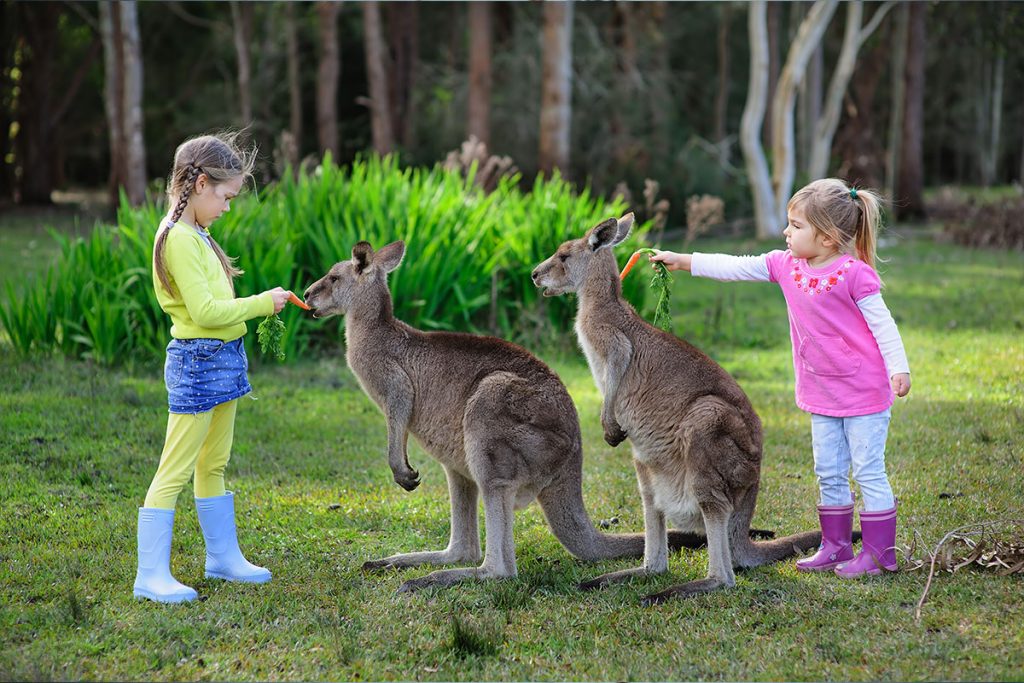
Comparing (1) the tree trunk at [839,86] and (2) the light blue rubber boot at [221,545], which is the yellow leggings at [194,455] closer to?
(2) the light blue rubber boot at [221,545]

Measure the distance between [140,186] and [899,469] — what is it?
1333 cm

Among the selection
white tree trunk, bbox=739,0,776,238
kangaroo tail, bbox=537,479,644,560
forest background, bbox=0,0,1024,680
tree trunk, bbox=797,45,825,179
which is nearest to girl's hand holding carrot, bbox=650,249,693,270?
kangaroo tail, bbox=537,479,644,560

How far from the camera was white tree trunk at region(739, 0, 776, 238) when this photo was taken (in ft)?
54.5

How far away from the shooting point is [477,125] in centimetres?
1758

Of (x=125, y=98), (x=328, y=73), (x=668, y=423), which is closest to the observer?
(x=668, y=423)

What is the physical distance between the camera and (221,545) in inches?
175

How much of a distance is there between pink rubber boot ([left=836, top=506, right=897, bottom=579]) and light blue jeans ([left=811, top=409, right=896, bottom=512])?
40 millimetres

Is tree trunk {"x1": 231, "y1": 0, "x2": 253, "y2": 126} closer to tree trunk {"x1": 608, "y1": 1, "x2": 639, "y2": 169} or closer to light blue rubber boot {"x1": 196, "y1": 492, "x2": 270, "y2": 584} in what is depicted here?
tree trunk {"x1": 608, "y1": 1, "x2": 639, "y2": 169}

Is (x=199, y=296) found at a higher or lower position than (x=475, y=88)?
lower

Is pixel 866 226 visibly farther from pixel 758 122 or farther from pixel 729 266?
pixel 758 122

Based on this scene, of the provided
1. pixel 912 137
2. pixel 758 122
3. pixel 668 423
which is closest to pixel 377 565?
pixel 668 423

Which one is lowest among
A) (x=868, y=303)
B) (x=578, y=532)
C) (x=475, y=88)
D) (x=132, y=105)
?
(x=578, y=532)

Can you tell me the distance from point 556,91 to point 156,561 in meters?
11.1

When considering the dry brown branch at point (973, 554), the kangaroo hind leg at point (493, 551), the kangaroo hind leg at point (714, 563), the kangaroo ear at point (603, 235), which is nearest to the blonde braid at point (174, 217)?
the kangaroo hind leg at point (493, 551)
